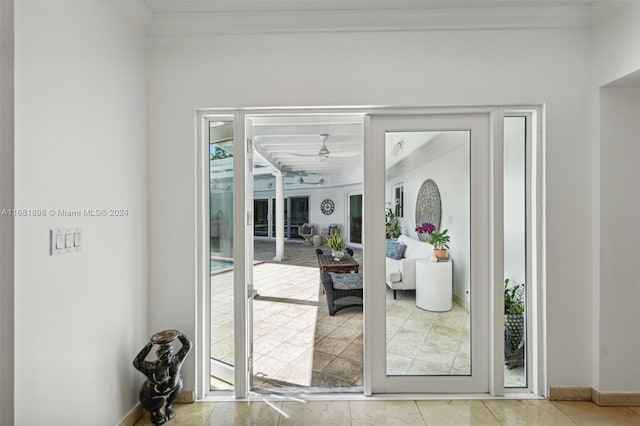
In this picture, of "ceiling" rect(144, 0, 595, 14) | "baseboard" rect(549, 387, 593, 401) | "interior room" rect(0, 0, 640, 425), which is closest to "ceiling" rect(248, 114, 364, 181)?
"interior room" rect(0, 0, 640, 425)

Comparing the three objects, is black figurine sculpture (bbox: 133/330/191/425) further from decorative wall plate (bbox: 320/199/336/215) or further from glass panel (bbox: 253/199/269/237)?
glass panel (bbox: 253/199/269/237)

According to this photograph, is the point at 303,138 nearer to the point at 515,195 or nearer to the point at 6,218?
the point at 515,195

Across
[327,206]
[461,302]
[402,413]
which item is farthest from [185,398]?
[327,206]

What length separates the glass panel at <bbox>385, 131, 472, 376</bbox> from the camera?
220cm

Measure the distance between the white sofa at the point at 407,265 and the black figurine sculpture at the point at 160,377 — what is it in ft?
4.89

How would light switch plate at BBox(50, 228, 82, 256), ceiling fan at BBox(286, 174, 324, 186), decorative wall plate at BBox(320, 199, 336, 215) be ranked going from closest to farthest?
light switch plate at BBox(50, 228, 82, 256) → ceiling fan at BBox(286, 174, 324, 186) → decorative wall plate at BBox(320, 199, 336, 215)

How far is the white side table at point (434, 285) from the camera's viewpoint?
2.27 metres

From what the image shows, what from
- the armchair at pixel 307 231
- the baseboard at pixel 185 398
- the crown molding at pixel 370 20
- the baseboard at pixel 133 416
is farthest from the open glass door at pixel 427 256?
the armchair at pixel 307 231

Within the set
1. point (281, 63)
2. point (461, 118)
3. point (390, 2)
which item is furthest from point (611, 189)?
point (281, 63)

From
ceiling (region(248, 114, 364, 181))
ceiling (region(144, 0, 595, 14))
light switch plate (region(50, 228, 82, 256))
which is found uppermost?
ceiling (region(144, 0, 595, 14))

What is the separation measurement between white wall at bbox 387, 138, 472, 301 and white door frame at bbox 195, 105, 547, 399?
167mm

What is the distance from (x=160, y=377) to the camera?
1821 millimetres

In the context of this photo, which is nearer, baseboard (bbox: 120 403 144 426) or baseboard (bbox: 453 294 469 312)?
baseboard (bbox: 120 403 144 426)

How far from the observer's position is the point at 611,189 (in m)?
2.02
